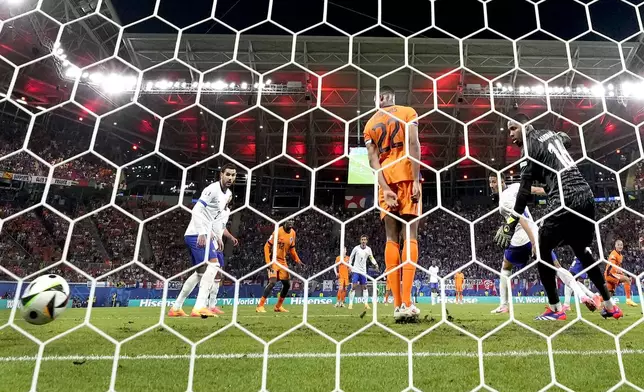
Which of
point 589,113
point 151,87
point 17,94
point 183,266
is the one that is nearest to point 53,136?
point 17,94

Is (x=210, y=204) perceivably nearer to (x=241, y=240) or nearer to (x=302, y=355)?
(x=302, y=355)

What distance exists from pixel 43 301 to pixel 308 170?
462 centimetres

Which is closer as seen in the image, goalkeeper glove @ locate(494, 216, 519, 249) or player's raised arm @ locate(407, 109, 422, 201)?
player's raised arm @ locate(407, 109, 422, 201)

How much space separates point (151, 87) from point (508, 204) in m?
10.7

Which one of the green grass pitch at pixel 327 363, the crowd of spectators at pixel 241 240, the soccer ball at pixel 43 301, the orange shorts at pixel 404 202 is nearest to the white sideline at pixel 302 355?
the green grass pitch at pixel 327 363

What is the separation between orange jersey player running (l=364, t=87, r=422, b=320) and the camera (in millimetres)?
1939

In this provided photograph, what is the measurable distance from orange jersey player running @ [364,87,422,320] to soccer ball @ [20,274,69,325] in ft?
4.76

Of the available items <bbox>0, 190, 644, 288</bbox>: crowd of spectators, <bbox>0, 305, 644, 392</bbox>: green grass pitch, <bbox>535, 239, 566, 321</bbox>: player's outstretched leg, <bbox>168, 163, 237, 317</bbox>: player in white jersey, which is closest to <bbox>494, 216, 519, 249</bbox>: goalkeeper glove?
<bbox>535, 239, 566, 321</bbox>: player's outstretched leg

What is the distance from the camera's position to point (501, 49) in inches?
430

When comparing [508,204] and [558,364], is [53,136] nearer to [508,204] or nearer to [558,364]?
[508,204]

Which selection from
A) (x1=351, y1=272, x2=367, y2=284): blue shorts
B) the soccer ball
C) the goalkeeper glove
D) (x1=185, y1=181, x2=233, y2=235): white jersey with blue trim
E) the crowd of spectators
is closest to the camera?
the soccer ball

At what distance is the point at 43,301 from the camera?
1651mm

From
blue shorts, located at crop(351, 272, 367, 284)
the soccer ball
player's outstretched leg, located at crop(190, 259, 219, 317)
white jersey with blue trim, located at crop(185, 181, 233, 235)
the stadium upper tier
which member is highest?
the stadium upper tier

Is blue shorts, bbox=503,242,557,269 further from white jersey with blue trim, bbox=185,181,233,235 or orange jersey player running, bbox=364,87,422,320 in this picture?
white jersey with blue trim, bbox=185,181,233,235
